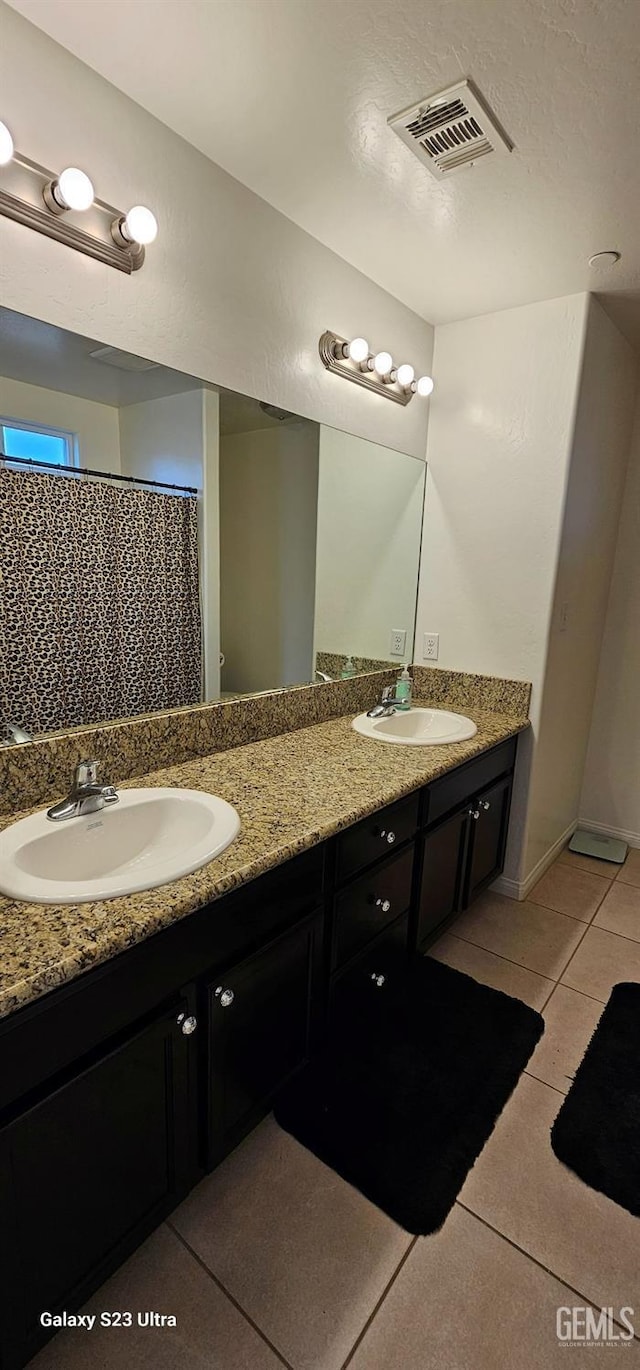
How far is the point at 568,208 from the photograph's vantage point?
1595 millimetres

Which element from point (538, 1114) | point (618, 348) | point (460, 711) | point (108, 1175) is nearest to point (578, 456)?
point (618, 348)

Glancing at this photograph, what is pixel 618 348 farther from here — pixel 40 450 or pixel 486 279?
pixel 40 450

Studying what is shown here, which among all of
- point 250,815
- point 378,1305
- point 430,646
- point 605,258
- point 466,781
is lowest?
point 378,1305

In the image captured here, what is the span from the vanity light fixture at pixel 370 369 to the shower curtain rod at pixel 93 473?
2.47 feet

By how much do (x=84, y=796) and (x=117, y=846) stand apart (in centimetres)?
14

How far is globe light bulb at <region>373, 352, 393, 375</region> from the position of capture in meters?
2.06

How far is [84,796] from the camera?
123 cm

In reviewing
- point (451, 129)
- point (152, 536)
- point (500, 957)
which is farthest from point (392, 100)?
point (500, 957)

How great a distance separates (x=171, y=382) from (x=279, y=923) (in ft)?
4.38

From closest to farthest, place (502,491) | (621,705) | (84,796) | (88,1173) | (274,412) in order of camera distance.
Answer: (88,1173) < (84,796) < (274,412) < (502,491) < (621,705)

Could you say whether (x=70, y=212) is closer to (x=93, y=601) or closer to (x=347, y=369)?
(x=93, y=601)

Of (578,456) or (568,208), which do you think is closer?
(568,208)

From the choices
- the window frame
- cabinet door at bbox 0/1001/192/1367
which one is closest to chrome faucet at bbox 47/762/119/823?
cabinet door at bbox 0/1001/192/1367

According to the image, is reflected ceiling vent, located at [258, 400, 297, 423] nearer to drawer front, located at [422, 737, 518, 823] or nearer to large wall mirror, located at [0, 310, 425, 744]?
large wall mirror, located at [0, 310, 425, 744]
